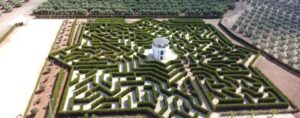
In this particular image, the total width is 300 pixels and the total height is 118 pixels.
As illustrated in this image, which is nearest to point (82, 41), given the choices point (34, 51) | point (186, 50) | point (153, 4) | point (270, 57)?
point (34, 51)

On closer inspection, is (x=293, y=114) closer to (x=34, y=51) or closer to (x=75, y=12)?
(x=34, y=51)

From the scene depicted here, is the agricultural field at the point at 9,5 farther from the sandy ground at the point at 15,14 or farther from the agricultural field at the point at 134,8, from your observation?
the agricultural field at the point at 134,8

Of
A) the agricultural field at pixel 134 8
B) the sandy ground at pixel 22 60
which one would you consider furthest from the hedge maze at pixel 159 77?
the agricultural field at pixel 134 8

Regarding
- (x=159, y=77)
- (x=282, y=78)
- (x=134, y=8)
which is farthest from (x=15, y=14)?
(x=282, y=78)

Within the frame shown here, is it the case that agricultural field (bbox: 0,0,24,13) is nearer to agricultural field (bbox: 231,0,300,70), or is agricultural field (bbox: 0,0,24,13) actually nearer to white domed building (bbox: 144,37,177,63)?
white domed building (bbox: 144,37,177,63)

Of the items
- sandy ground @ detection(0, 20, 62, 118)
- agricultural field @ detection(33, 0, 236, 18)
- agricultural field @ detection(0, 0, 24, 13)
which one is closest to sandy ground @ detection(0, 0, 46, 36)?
agricultural field @ detection(0, 0, 24, 13)
